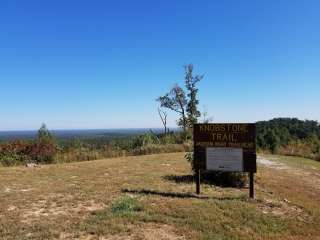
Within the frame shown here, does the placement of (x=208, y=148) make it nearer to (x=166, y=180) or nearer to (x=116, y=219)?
(x=166, y=180)

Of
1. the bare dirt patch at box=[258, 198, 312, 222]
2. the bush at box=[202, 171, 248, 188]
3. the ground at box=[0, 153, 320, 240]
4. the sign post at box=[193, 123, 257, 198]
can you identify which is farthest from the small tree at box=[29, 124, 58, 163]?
the bare dirt patch at box=[258, 198, 312, 222]

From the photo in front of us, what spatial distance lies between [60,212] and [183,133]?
16.7 m

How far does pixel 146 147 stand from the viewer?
1916 cm

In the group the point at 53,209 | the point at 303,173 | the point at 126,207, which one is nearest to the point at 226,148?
the point at 126,207

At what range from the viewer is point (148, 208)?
22.4ft

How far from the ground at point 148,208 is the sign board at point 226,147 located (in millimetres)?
634

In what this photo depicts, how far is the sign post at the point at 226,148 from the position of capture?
8219 mm

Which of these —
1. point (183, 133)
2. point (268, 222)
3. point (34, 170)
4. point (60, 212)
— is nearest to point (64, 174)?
point (34, 170)

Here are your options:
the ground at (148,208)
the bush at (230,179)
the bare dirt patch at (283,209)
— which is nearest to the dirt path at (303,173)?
the ground at (148,208)

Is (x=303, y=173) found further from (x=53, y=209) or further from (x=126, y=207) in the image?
(x=53, y=209)

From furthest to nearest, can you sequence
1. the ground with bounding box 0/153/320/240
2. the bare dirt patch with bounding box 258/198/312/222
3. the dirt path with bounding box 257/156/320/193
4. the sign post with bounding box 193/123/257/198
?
the dirt path with bounding box 257/156/320/193, the sign post with bounding box 193/123/257/198, the bare dirt patch with bounding box 258/198/312/222, the ground with bounding box 0/153/320/240

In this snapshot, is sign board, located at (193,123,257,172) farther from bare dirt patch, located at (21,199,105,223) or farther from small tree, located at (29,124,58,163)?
small tree, located at (29,124,58,163)

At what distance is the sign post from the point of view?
8219 millimetres

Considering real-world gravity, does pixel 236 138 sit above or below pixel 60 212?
above
